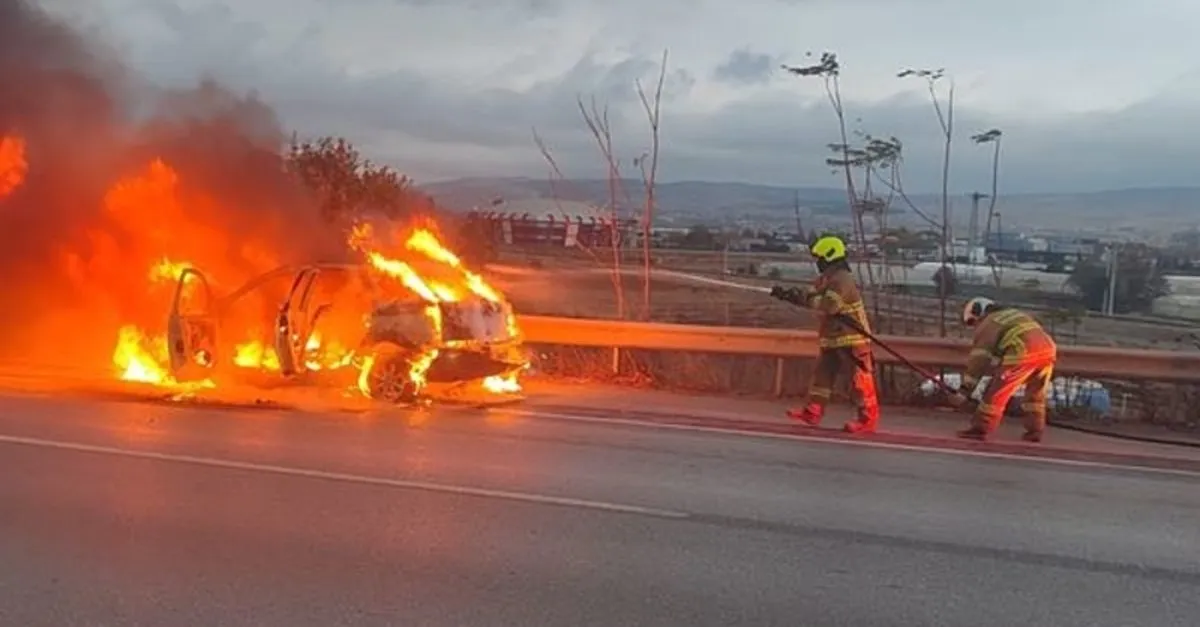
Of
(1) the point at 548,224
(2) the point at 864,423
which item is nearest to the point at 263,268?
(1) the point at 548,224

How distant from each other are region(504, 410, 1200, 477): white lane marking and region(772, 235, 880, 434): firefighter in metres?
0.67

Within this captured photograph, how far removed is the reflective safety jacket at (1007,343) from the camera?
10.3 m

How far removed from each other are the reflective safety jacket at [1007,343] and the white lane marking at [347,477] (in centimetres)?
437

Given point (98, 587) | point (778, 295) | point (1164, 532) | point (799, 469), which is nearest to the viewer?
point (98, 587)

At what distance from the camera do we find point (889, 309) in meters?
15.6

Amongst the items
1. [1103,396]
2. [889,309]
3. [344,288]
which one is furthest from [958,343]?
[344,288]

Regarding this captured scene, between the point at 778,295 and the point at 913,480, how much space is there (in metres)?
2.82

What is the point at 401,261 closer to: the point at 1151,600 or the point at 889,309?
the point at 889,309

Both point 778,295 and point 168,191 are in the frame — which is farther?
point 168,191

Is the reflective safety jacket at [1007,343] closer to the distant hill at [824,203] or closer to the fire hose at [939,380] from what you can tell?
the fire hose at [939,380]

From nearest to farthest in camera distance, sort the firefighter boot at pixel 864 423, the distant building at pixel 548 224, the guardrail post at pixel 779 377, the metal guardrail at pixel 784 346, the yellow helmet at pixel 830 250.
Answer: the firefighter boot at pixel 864 423, the yellow helmet at pixel 830 250, the metal guardrail at pixel 784 346, the guardrail post at pixel 779 377, the distant building at pixel 548 224

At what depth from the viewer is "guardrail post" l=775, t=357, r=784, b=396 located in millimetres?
13070

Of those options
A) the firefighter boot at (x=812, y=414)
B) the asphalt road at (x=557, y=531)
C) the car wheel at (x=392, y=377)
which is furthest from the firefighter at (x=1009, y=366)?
the car wheel at (x=392, y=377)

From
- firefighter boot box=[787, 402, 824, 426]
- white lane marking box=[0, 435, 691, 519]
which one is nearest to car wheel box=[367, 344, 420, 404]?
white lane marking box=[0, 435, 691, 519]
